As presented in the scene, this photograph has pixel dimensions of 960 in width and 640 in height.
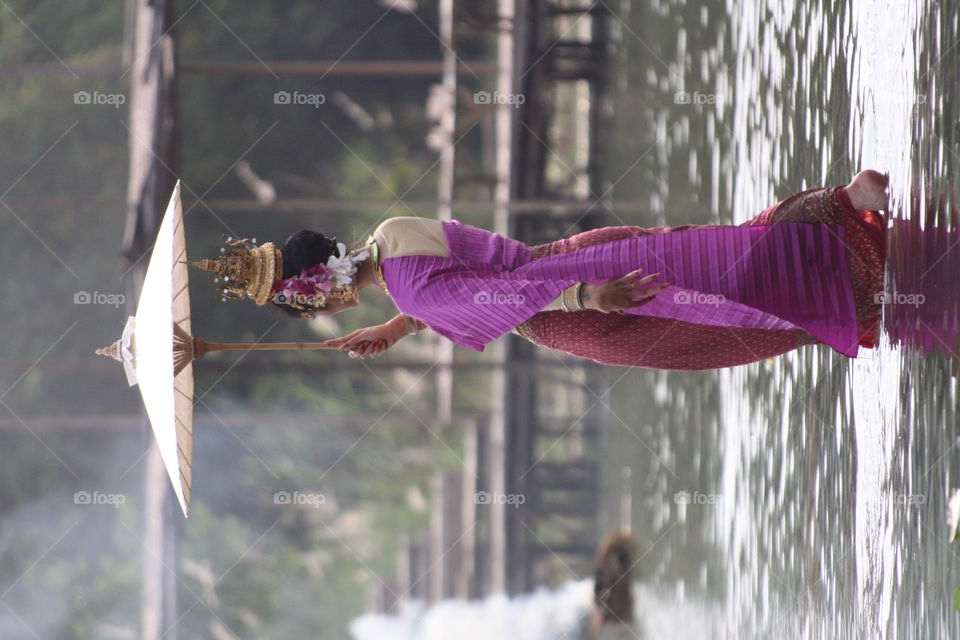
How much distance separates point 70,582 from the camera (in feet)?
17.6

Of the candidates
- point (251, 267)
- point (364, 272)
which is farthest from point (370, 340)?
point (251, 267)

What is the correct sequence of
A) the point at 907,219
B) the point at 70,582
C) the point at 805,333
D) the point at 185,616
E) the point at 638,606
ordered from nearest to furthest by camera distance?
the point at 907,219 < the point at 805,333 < the point at 638,606 < the point at 70,582 < the point at 185,616

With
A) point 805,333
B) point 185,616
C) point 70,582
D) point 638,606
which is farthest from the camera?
point 185,616

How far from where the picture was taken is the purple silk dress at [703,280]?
1925mm

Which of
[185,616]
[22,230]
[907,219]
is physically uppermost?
[22,230]

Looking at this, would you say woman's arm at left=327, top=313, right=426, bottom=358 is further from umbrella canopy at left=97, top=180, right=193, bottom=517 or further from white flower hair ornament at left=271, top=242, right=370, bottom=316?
umbrella canopy at left=97, top=180, right=193, bottom=517

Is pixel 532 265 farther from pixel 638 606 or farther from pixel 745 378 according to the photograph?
pixel 638 606

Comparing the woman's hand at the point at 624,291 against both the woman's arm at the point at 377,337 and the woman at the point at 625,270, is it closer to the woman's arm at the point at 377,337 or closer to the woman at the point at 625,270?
the woman at the point at 625,270

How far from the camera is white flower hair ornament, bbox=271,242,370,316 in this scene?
1.97m

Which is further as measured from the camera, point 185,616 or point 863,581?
point 185,616

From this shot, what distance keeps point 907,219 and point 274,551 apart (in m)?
5.29

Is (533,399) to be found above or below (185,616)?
above

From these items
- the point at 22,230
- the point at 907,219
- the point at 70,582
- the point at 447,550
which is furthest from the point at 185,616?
the point at 907,219

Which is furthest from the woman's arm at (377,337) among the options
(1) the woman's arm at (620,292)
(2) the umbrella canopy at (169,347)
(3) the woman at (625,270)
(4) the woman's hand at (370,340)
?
(1) the woman's arm at (620,292)
